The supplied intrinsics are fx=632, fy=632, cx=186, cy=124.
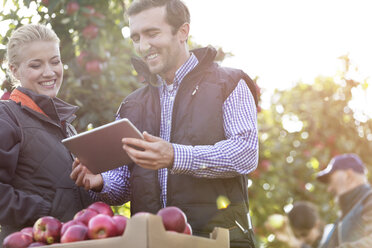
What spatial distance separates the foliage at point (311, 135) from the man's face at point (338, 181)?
1.54m

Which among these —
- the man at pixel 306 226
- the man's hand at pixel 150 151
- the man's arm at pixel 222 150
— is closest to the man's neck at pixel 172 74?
the man's arm at pixel 222 150

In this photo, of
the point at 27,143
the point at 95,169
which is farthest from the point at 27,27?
the point at 95,169

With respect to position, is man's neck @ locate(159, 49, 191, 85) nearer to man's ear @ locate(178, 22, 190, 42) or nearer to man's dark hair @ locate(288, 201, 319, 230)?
man's ear @ locate(178, 22, 190, 42)

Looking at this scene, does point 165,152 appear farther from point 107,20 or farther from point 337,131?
point 337,131

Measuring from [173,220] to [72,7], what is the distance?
251 centimetres

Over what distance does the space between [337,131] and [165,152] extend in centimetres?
668

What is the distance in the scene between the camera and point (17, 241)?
2.52 m

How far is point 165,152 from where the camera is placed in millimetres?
2709

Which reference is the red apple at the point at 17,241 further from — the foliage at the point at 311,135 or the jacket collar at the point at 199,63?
the foliage at the point at 311,135

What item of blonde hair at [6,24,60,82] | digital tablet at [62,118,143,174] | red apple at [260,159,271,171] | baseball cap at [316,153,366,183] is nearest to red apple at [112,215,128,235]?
digital tablet at [62,118,143,174]

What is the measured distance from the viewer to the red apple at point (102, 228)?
92.1 inches

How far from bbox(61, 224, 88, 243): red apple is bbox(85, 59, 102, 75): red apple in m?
2.46

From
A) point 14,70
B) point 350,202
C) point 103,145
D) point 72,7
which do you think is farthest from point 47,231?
point 350,202

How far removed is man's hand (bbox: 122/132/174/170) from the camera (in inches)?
105
